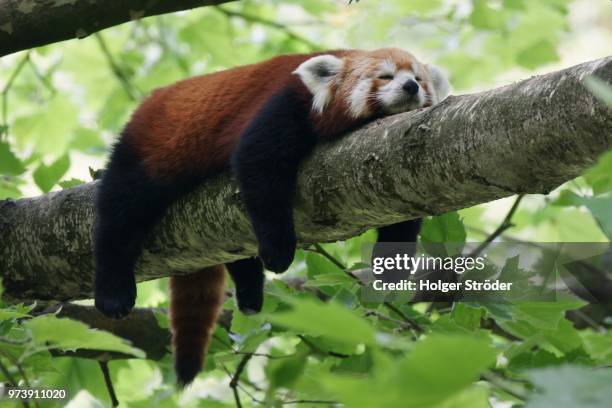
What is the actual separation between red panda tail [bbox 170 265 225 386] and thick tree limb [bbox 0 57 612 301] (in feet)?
1.02

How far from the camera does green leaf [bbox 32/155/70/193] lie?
3496 millimetres

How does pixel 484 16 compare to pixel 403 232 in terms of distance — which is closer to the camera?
pixel 403 232

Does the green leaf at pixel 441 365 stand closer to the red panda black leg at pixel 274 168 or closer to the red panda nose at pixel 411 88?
the red panda black leg at pixel 274 168

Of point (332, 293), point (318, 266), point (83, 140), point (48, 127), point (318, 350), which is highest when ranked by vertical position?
point (318, 266)

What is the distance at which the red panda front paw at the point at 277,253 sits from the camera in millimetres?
2740

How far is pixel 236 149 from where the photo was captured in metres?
2.98

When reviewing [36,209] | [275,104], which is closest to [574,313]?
[275,104]

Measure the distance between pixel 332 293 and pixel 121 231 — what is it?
0.94m

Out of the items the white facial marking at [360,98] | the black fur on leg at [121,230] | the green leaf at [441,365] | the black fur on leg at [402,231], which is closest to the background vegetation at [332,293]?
the green leaf at [441,365]

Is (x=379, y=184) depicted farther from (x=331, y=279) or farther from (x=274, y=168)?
(x=274, y=168)

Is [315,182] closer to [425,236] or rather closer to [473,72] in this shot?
[425,236]

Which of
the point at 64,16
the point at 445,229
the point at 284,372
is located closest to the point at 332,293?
the point at 445,229

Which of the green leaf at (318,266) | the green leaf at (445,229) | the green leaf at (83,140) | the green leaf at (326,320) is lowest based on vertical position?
the green leaf at (83,140)

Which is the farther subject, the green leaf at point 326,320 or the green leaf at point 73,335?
the green leaf at point 73,335
